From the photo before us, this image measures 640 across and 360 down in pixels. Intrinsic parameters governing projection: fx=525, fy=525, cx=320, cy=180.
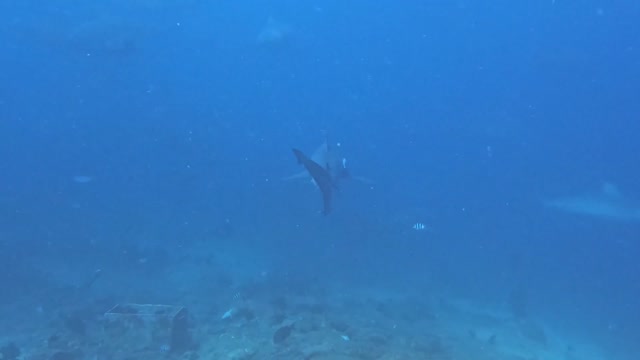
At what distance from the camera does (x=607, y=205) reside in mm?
28141

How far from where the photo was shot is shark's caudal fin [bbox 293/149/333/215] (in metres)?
7.18

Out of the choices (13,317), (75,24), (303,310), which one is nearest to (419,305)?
(303,310)

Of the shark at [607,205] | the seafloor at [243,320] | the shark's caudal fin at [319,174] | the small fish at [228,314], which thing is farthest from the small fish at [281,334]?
the shark at [607,205]

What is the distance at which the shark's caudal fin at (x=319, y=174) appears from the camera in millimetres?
7184

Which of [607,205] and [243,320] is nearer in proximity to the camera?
[243,320]

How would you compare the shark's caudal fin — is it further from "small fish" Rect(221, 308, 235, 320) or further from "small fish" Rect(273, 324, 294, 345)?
"small fish" Rect(221, 308, 235, 320)

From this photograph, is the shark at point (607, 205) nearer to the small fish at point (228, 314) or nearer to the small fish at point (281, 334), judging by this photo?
the small fish at point (228, 314)

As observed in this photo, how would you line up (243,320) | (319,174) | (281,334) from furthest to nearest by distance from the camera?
(243,320) < (281,334) < (319,174)

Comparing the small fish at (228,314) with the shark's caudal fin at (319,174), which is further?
the small fish at (228,314)

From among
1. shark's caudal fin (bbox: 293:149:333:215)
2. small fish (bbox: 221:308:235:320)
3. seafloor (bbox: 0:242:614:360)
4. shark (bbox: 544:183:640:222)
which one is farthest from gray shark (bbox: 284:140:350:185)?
shark (bbox: 544:183:640:222)

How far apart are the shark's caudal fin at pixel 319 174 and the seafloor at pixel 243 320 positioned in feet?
10.5

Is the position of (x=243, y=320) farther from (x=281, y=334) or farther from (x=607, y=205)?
(x=607, y=205)

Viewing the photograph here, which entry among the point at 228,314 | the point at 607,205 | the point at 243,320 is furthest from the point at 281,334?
the point at 607,205

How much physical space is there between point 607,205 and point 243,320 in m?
22.4
